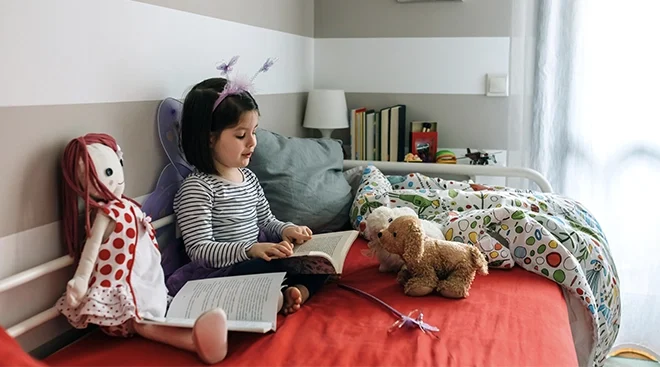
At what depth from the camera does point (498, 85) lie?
2572mm

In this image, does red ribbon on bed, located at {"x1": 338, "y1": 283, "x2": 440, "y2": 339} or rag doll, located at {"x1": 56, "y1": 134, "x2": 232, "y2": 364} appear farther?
red ribbon on bed, located at {"x1": 338, "y1": 283, "x2": 440, "y2": 339}

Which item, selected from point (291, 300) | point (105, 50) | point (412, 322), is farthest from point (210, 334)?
point (105, 50)

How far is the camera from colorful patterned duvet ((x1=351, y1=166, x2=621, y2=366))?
169 cm

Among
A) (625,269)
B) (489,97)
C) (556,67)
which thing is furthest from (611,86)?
(625,269)

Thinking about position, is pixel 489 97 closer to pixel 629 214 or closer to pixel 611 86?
pixel 611 86

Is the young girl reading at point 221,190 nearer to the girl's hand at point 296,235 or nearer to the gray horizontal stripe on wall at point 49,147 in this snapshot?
the girl's hand at point 296,235

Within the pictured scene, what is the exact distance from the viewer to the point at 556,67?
2.42m

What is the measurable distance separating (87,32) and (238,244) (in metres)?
0.57

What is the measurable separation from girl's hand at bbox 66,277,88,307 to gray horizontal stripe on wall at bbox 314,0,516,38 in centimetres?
181

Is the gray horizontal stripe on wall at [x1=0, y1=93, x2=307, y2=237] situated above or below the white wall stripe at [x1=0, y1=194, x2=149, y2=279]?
above

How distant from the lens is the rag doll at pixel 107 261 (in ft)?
3.90

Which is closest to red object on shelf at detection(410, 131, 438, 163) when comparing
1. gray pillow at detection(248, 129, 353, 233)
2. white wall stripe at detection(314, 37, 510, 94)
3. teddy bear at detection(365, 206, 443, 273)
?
white wall stripe at detection(314, 37, 510, 94)

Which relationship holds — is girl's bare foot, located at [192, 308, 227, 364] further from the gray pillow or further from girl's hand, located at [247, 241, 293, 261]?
the gray pillow

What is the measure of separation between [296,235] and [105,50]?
25.3 inches
